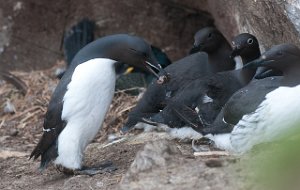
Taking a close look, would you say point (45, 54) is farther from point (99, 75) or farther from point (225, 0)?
point (99, 75)

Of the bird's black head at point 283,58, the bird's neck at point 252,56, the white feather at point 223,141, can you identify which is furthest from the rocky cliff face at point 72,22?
the bird's black head at point 283,58

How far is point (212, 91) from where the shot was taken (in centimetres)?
521

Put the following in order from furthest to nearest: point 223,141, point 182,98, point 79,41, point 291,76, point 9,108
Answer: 1. point 79,41
2. point 9,108
3. point 182,98
4. point 223,141
5. point 291,76

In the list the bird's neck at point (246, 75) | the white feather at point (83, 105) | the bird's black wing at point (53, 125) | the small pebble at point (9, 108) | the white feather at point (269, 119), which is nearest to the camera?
the white feather at point (269, 119)

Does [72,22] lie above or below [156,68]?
above

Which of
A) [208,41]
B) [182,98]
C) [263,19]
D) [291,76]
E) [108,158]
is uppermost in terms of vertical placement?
[263,19]

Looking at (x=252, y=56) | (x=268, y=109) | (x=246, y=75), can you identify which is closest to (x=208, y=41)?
(x=252, y=56)

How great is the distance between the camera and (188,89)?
17.8 feet

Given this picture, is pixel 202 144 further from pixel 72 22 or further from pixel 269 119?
pixel 72 22

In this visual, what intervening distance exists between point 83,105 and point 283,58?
154 centimetres

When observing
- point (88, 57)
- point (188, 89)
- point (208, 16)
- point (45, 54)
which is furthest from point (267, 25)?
point (45, 54)

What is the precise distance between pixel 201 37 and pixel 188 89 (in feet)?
3.24

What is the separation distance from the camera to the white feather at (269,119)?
12.6 feet

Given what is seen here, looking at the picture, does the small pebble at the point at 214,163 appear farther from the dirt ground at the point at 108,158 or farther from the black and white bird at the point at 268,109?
the black and white bird at the point at 268,109
